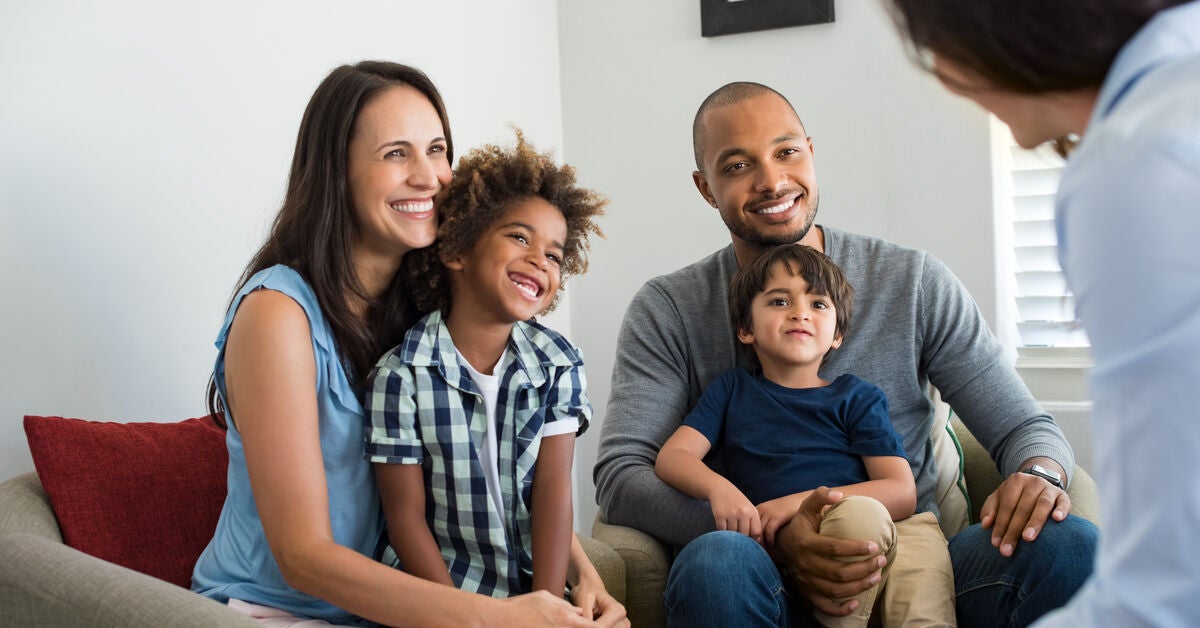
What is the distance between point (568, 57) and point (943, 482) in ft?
6.23

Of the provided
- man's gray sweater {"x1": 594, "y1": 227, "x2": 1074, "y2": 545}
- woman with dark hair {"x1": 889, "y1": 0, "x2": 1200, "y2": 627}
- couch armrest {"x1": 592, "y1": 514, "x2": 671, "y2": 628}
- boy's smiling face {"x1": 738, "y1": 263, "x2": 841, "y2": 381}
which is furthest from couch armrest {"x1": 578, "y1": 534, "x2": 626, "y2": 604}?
woman with dark hair {"x1": 889, "y1": 0, "x2": 1200, "y2": 627}

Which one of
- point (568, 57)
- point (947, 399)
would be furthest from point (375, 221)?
point (568, 57)

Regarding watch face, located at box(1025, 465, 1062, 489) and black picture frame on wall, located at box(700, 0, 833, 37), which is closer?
watch face, located at box(1025, 465, 1062, 489)

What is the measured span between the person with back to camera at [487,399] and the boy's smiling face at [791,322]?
17.9 inches

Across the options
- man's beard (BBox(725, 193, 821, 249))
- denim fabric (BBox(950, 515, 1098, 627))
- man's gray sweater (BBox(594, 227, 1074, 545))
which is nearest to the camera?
denim fabric (BBox(950, 515, 1098, 627))

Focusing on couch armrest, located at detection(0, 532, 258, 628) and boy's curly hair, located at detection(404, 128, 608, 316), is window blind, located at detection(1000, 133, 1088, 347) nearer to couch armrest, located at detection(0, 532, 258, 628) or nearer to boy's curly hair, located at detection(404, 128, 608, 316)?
boy's curly hair, located at detection(404, 128, 608, 316)

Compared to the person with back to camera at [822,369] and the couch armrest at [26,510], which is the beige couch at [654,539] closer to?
the person with back to camera at [822,369]

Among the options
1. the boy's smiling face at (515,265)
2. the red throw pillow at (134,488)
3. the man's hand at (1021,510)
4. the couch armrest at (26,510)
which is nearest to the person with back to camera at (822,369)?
the man's hand at (1021,510)

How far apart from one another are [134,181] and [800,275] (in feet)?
3.83

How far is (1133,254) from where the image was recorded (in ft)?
1.94

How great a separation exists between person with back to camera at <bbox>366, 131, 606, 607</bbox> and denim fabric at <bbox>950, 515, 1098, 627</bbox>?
0.64 meters

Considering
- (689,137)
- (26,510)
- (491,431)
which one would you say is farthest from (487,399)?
(689,137)

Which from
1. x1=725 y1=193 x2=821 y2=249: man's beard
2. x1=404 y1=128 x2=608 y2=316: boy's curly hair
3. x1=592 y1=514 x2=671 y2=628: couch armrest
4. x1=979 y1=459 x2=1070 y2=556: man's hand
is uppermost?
x1=404 y1=128 x2=608 y2=316: boy's curly hair

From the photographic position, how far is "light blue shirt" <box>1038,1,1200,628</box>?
1.89 feet
